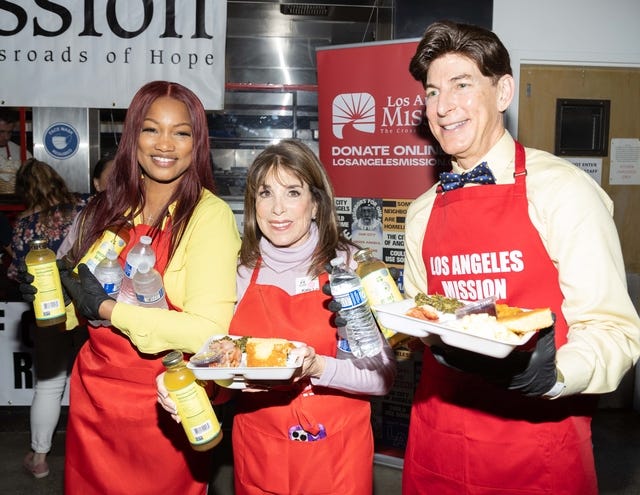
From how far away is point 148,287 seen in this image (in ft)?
6.29

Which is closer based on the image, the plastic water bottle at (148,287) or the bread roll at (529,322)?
the bread roll at (529,322)

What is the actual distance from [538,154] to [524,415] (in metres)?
0.73

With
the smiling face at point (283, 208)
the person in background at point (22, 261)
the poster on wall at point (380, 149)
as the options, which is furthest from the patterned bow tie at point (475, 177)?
the person in background at point (22, 261)

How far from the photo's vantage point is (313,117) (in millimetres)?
7641

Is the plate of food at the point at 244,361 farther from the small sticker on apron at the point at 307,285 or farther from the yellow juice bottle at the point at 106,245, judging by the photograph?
the yellow juice bottle at the point at 106,245

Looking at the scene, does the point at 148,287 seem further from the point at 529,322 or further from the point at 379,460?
the point at 379,460

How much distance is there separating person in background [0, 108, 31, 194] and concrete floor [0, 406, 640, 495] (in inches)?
95.5

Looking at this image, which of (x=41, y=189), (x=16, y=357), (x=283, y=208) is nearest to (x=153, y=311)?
(x=283, y=208)

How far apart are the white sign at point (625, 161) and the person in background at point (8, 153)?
540 centimetres

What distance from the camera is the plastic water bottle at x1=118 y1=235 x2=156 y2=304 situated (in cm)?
193

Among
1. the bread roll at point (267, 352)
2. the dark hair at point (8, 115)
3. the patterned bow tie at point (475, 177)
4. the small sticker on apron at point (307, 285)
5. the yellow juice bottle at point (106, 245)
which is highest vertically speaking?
the dark hair at point (8, 115)

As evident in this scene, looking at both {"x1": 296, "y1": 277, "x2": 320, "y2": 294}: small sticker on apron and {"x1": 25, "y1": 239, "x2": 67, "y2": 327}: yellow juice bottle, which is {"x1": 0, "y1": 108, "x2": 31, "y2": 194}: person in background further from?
{"x1": 296, "y1": 277, "x2": 320, "y2": 294}: small sticker on apron

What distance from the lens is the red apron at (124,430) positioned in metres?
1.97

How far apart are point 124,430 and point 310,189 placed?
102cm
